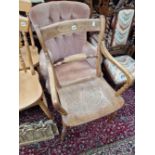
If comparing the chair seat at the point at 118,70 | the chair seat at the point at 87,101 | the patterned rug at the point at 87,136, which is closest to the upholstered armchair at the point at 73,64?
the chair seat at the point at 87,101

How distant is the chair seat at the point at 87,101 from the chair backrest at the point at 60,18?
10.6 inches

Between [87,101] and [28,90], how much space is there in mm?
401

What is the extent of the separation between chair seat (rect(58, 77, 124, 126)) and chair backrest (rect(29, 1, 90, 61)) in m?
0.27

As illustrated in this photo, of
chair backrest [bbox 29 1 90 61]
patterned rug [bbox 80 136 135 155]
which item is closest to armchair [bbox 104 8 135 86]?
chair backrest [bbox 29 1 90 61]

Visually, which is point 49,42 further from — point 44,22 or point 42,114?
point 42,114

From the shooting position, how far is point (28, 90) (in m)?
1.37

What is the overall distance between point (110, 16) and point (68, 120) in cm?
93

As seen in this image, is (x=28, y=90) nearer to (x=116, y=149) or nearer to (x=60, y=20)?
(x=60, y=20)

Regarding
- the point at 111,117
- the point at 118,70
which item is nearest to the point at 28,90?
the point at 111,117

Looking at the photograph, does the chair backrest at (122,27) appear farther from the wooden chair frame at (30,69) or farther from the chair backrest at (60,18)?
the wooden chair frame at (30,69)

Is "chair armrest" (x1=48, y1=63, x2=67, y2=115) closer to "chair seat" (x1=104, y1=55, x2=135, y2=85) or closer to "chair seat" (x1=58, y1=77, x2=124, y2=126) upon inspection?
"chair seat" (x1=58, y1=77, x2=124, y2=126)
